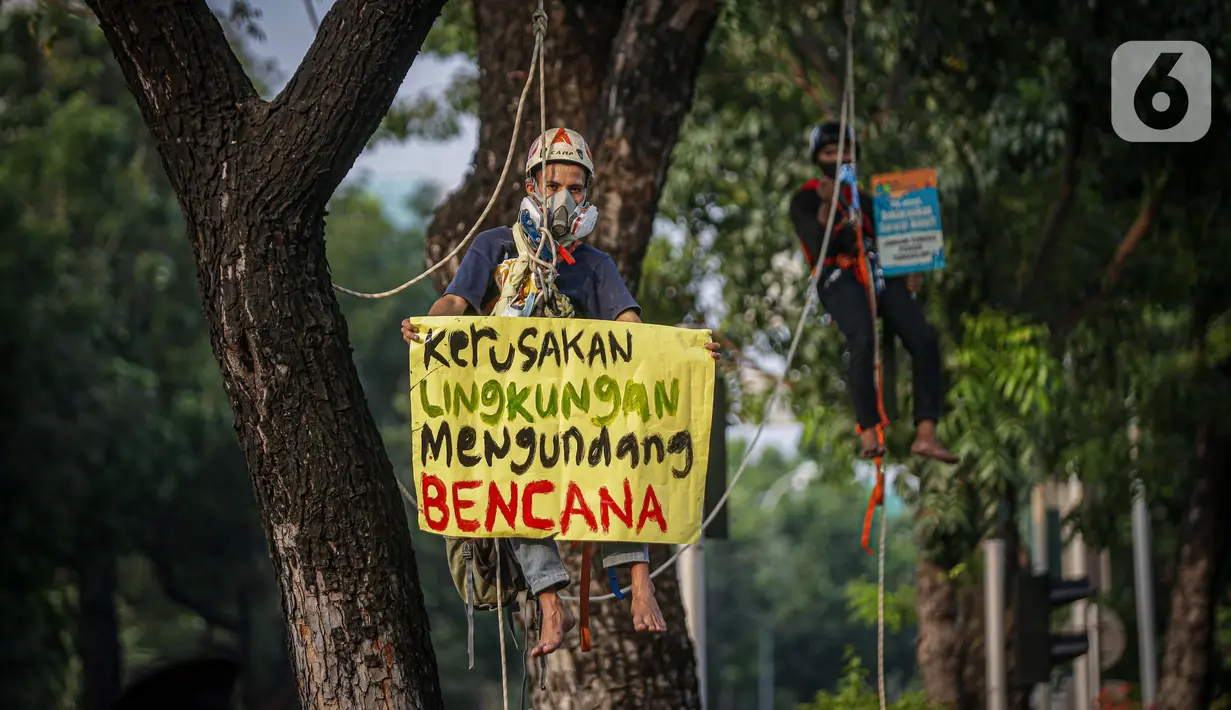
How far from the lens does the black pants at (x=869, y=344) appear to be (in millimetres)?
8078

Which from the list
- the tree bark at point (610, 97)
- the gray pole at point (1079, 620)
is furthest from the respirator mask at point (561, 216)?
the gray pole at point (1079, 620)

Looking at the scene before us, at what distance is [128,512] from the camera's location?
86.7ft

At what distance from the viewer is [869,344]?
807 cm

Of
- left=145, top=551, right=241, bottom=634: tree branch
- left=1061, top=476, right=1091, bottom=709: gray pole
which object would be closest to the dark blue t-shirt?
left=1061, top=476, right=1091, bottom=709: gray pole

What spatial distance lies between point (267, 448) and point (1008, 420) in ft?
22.2

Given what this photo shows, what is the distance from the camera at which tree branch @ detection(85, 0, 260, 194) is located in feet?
19.2

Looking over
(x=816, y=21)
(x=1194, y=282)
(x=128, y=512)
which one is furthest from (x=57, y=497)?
(x=1194, y=282)

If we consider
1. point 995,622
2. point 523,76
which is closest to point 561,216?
point 523,76

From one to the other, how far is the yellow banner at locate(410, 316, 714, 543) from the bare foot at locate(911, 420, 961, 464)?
2627 millimetres

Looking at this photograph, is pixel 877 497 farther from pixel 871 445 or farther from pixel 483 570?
pixel 483 570

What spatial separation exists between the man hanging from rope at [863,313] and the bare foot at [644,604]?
2.55m

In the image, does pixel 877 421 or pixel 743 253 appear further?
pixel 743 253

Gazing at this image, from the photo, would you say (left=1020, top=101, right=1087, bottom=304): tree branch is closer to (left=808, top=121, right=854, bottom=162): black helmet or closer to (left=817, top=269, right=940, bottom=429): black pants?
(left=808, top=121, right=854, bottom=162): black helmet

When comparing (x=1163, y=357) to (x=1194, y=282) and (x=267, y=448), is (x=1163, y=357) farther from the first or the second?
(x=267, y=448)
